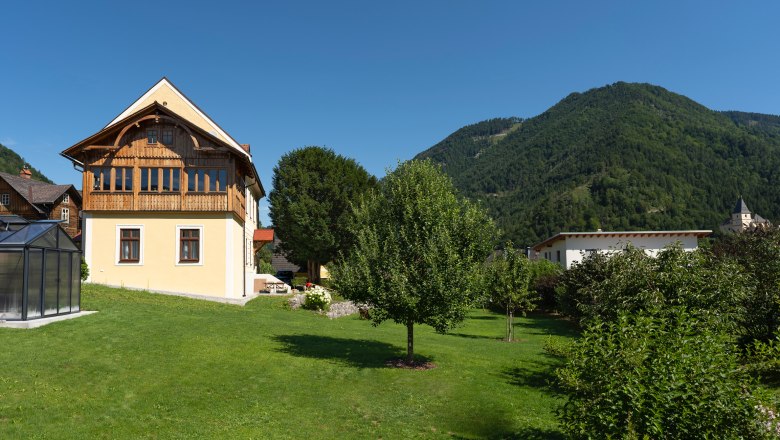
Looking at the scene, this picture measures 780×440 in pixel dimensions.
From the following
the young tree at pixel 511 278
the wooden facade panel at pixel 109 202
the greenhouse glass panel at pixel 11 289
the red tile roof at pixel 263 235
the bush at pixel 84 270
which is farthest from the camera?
the red tile roof at pixel 263 235

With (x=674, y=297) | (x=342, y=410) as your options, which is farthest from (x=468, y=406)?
(x=674, y=297)

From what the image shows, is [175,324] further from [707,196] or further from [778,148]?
[778,148]

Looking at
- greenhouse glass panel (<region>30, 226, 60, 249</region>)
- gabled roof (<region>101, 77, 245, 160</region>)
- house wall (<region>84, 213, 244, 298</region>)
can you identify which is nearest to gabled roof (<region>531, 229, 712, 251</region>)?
gabled roof (<region>101, 77, 245, 160</region>)

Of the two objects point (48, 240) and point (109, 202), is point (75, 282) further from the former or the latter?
point (109, 202)

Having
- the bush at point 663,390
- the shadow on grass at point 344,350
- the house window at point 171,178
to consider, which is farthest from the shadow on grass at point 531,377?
the house window at point 171,178

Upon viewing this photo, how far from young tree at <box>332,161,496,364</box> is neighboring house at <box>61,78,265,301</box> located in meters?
14.5

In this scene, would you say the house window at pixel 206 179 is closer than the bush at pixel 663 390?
No

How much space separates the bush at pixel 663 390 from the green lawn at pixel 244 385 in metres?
1.05

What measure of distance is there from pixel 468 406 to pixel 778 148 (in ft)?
634

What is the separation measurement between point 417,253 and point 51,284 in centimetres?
1214

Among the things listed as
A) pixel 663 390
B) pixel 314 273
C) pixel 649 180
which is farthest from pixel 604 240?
pixel 649 180

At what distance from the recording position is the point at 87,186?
28500 mm

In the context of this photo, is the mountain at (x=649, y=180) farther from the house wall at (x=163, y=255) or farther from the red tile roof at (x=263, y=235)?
the house wall at (x=163, y=255)

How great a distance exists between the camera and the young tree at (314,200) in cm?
4738
